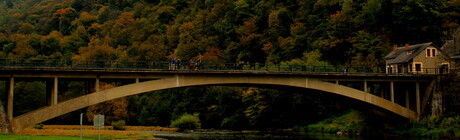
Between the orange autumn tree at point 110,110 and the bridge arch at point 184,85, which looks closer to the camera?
the bridge arch at point 184,85

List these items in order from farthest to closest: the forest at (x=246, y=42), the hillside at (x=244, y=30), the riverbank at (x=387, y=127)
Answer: the hillside at (x=244, y=30), the forest at (x=246, y=42), the riverbank at (x=387, y=127)

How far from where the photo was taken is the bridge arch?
4326 centimetres

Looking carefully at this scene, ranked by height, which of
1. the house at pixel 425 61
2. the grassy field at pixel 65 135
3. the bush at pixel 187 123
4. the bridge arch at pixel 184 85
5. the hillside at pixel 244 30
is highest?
the hillside at pixel 244 30

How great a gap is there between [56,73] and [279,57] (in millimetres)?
59823

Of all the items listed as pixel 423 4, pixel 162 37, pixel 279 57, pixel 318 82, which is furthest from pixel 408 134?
pixel 162 37

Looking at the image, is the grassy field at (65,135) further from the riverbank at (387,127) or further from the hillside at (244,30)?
the hillside at (244,30)

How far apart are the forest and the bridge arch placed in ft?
26.7

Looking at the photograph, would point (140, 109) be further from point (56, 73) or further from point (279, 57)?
point (56, 73)

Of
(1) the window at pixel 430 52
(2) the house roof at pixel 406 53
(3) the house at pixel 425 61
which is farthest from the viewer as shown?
(1) the window at pixel 430 52

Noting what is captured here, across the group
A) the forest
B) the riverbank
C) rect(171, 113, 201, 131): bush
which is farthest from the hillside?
rect(171, 113, 201, 131): bush

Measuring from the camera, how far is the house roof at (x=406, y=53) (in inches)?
2346

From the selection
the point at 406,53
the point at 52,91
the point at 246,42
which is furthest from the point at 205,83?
the point at 246,42

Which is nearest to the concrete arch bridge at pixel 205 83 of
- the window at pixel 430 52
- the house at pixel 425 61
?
the house at pixel 425 61

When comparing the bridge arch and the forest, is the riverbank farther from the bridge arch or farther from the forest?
the forest
